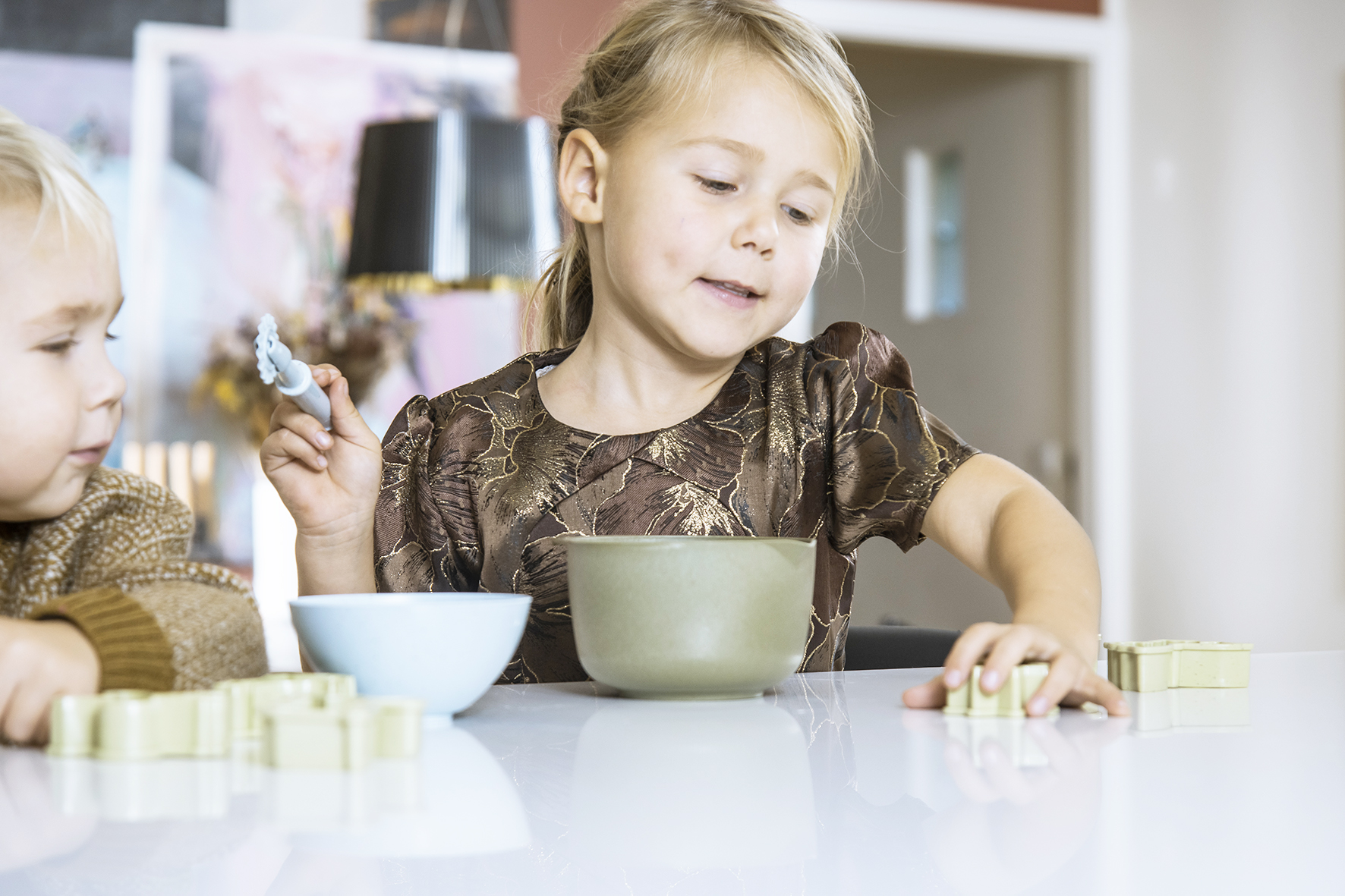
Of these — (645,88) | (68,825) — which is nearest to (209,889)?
(68,825)

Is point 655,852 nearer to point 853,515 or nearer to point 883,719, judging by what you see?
point 883,719

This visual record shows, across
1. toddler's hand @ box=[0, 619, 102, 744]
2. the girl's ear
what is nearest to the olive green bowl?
toddler's hand @ box=[0, 619, 102, 744]

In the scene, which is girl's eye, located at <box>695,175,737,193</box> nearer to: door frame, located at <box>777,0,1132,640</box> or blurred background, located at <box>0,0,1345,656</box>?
blurred background, located at <box>0,0,1345,656</box>

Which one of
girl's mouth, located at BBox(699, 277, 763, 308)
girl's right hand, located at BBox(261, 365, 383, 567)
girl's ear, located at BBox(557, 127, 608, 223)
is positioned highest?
girl's ear, located at BBox(557, 127, 608, 223)

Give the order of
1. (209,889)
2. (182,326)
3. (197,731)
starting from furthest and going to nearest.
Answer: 1. (182,326)
2. (197,731)
3. (209,889)

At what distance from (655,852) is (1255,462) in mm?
3466

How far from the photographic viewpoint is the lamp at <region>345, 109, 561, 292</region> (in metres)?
2.46

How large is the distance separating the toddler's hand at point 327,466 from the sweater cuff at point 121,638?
34cm

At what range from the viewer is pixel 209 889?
349mm

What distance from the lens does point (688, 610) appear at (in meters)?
0.69

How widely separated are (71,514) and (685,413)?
0.60m

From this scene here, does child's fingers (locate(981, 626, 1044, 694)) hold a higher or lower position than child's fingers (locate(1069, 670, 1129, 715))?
higher

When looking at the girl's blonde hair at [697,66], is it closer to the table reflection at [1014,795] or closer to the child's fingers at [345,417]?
the child's fingers at [345,417]

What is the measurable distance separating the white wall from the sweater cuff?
3273mm
